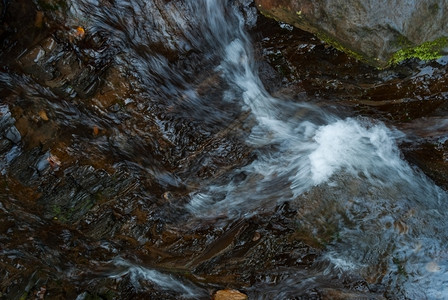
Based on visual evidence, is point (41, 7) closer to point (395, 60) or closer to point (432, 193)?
point (395, 60)

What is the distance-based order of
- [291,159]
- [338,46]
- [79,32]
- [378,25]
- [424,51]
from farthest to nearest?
[291,159], [338,46], [79,32], [424,51], [378,25]

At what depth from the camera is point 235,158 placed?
5.06 metres

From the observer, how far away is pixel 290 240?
4875mm

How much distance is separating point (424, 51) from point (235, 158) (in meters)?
2.64

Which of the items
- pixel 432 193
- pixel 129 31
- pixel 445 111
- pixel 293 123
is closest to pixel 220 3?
pixel 129 31

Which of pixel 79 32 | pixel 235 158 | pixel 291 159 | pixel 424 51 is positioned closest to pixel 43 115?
pixel 79 32

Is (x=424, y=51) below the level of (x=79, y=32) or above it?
below

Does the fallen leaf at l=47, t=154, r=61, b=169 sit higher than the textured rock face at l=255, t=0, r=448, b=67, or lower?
higher

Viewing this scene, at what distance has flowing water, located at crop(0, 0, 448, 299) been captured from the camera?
4.64m

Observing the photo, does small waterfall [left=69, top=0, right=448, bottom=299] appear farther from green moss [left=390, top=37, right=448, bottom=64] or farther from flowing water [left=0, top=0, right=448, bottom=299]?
green moss [left=390, top=37, right=448, bottom=64]

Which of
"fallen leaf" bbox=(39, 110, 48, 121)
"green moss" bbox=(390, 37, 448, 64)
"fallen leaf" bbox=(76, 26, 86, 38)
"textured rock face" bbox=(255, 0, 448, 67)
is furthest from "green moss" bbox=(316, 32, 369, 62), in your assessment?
"fallen leaf" bbox=(39, 110, 48, 121)

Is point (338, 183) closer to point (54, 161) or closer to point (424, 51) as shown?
point (424, 51)

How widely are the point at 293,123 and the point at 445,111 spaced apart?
73.5 inches

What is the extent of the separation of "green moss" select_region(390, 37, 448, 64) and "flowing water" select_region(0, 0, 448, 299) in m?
0.88
